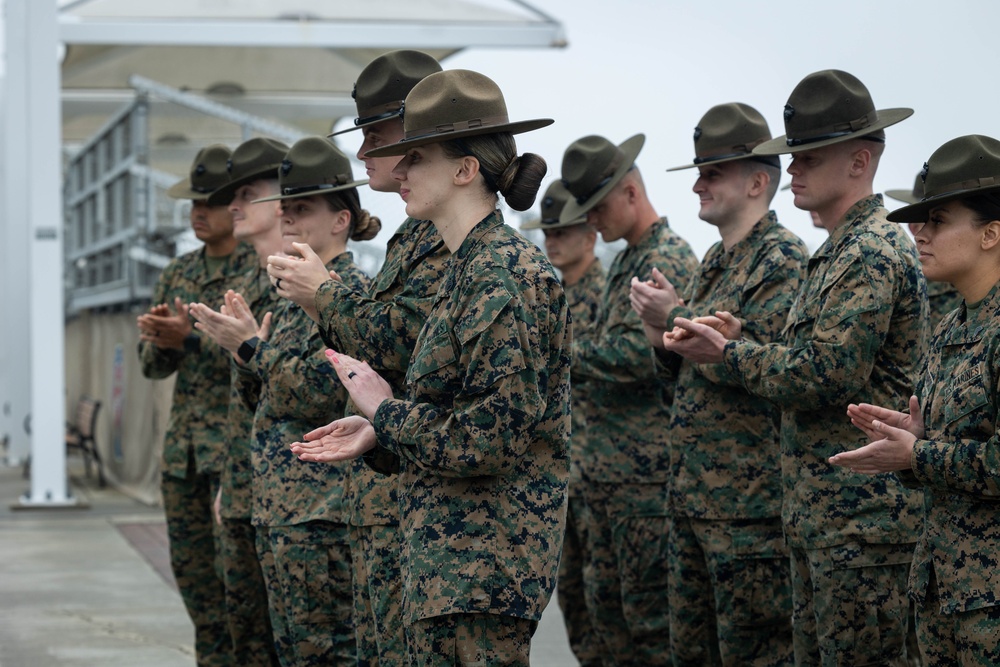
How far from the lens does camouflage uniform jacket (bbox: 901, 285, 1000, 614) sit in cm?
305

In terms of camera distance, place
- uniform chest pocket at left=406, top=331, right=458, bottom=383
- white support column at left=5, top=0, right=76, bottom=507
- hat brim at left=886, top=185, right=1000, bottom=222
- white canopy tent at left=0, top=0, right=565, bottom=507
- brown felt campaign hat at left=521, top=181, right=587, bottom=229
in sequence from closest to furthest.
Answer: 1. uniform chest pocket at left=406, top=331, right=458, bottom=383
2. hat brim at left=886, top=185, right=1000, bottom=222
3. brown felt campaign hat at left=521, top=181, right=587, bottom=229
4. white support column at left=5, top=0, right=76, bottom=507
5. white canopy tent at left=0, top=0, right=565, bottom=507

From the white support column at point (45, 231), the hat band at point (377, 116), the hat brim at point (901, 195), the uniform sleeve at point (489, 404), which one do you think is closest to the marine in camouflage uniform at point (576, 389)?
the hat brim at point (901, 195)

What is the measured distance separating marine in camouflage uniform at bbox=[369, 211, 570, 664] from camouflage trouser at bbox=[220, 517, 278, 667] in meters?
1.97

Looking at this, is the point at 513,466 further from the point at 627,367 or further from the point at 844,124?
the point at 627,367

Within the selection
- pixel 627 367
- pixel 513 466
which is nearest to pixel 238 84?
pixel 627 367

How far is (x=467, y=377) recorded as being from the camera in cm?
288

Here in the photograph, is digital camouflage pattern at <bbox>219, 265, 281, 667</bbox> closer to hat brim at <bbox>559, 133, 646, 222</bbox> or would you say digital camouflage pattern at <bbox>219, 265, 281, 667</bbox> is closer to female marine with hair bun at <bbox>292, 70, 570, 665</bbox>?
hat brim at <bbox>559, 133, 646, 222</bbox>

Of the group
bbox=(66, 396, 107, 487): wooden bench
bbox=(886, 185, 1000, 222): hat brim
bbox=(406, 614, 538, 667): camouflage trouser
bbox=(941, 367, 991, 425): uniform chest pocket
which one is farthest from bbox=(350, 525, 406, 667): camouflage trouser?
bbox=(66, 396, 107, 487): wooden bench

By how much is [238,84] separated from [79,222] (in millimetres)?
2427

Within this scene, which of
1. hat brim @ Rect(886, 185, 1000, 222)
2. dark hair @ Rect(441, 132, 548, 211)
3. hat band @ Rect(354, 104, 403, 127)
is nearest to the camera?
dark hair @ Rect(441, 132, 548, 211)

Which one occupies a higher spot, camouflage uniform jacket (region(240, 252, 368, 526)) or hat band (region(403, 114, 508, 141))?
hat band (region(403, 114, 508, 141))

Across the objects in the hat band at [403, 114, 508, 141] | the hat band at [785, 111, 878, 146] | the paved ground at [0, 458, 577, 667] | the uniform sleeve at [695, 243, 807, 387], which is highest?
the hat band at [785, 111, 878, 146]

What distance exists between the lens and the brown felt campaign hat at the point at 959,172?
10.7 feet

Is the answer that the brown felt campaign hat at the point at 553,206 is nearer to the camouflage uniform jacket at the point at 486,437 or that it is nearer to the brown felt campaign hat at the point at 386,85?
the brown felt campaign hat at the point at 386,85
